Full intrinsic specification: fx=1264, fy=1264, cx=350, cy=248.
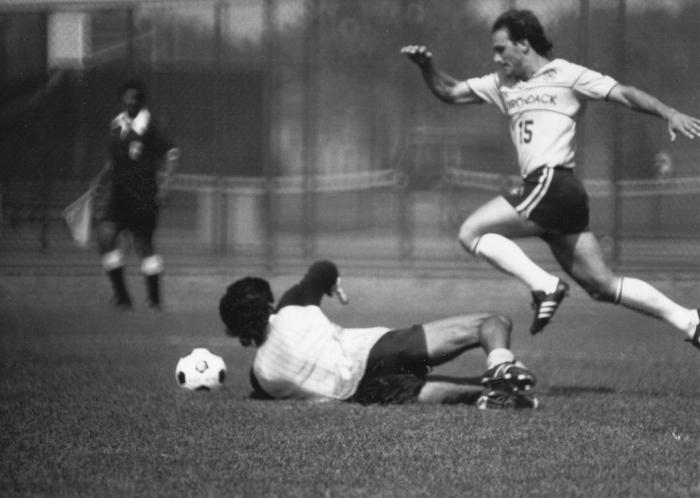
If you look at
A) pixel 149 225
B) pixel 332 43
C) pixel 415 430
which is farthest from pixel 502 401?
pixel 332 43

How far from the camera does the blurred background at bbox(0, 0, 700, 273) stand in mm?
14125

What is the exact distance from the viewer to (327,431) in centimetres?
548

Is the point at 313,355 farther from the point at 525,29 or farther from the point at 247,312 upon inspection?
the point at 525,29

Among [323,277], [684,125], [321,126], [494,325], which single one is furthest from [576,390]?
[321,126]

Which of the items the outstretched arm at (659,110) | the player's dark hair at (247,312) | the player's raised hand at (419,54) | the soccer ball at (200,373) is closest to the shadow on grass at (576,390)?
the outstretched arm at (659,110)

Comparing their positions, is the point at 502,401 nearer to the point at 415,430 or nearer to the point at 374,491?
the point at 415,430

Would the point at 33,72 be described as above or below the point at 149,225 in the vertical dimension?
above

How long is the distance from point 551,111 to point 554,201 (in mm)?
486

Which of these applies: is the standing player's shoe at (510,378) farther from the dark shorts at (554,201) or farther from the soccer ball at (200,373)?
the soccer ball at (200,373)

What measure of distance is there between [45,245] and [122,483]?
38.3 feet

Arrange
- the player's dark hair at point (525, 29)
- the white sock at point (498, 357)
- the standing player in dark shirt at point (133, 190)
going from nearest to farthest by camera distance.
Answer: the white sock at point (498, 357)
the player's dark hair at point (525, 29)
the standing player in dark shirt at point (133, 190)

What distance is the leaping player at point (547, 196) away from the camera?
6.58 m

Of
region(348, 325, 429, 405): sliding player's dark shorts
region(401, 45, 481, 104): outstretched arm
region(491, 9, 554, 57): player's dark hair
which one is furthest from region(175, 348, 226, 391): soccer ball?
region(491, 9, 554, 57): player's dark hair

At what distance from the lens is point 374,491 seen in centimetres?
420
